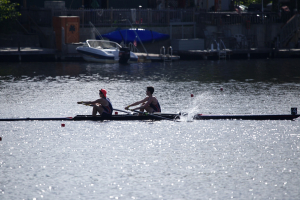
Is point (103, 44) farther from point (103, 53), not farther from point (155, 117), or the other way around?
point (155, 117)

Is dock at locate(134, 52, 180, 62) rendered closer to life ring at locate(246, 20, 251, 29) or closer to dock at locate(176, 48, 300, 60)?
dock at locate(176, 48, 300, 60)

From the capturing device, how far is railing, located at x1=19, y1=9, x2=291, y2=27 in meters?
44.3

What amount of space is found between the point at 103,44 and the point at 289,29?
19.0 m

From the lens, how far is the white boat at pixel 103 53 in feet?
135

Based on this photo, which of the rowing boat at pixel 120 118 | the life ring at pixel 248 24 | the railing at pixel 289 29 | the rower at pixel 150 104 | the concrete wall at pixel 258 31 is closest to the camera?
the rowing boat at pixel 120 118

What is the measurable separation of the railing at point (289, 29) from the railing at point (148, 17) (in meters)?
1.54

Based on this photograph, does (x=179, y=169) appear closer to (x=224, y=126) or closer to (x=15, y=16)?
(x=224, y=126)

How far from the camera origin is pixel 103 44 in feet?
139

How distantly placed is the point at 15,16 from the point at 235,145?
31770 millimetres

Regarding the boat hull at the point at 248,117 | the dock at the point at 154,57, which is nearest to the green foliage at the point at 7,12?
the dock at the point at 154,57

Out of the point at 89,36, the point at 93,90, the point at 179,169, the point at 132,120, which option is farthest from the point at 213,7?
the point at 179,169

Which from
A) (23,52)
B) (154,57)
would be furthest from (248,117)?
(23,52)

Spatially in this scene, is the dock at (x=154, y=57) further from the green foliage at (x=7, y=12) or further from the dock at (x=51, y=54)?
the green foliage at (x=7, y=12)

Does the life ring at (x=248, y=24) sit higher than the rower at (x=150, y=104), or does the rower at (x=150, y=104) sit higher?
the life ring at (x=248, y=24)
